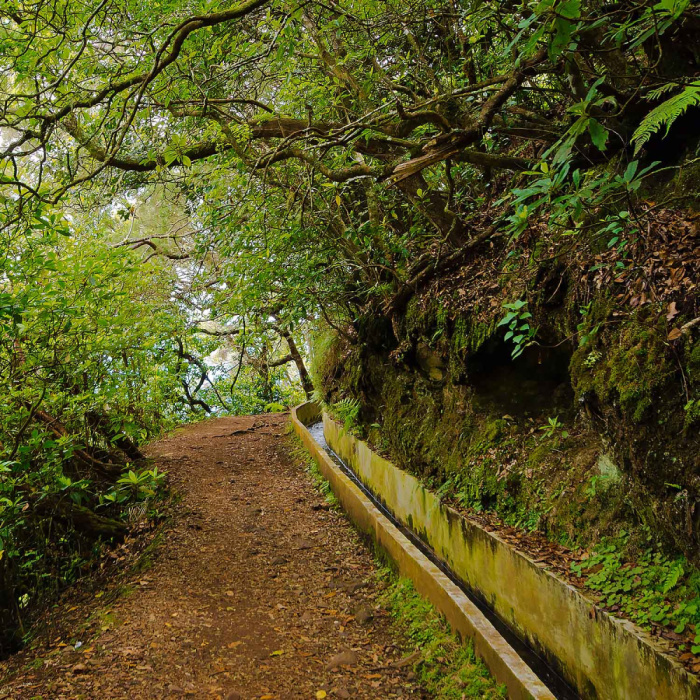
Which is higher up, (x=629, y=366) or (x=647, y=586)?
A: (x=629, y=366)

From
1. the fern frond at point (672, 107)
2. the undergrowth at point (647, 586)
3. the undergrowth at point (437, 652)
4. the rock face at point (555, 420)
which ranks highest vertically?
the fern frond at point (672, 107)

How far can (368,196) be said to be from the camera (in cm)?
873

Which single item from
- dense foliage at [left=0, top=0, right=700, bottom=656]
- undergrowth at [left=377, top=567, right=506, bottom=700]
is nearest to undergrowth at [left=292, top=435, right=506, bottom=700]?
undergrowth at [left=377, top=567, right=506, bottom=700]

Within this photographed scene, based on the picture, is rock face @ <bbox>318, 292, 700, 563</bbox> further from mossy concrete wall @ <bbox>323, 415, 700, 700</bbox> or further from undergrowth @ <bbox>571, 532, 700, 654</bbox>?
mossy concrete wall @ <bbox>323, 415, 700, 700</bbox>

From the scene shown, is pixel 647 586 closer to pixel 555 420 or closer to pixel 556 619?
pixel 556 619

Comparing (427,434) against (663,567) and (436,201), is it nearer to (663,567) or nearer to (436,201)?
(436,201)

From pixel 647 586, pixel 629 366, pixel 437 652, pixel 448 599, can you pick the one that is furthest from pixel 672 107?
pixel 437 652

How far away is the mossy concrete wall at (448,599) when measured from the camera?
12.2ft

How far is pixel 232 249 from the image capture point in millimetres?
7707

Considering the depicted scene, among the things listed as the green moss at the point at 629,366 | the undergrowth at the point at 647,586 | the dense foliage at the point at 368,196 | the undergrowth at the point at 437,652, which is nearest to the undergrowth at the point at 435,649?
the undergrowth at the point at 437,652

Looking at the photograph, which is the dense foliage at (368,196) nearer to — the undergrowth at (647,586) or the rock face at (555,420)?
the rock face at (555,420)

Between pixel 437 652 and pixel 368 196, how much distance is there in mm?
6653

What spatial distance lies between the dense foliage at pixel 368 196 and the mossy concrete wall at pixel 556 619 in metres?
0.84

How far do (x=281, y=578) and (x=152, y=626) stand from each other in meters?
1.69
